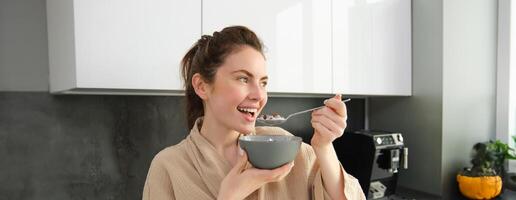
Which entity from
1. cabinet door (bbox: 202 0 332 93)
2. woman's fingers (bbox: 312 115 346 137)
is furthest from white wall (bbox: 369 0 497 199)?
woman's fingers (bbox: 312 115 346 137)

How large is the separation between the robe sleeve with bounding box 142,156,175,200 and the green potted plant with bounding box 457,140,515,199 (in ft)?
5.15

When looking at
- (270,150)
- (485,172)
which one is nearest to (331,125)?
(270,150)

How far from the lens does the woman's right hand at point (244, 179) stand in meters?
0.73

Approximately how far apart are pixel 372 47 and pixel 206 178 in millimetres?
1242

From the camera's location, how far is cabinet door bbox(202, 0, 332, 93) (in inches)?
53.6

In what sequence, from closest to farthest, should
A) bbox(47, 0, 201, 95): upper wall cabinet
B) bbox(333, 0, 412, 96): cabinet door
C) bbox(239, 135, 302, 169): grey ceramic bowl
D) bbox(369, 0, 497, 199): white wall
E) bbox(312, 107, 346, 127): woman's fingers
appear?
1. bbox(239, 135, 302, 169): grey ceramic bowl
2. bbox(312, 107, 346, 127): woman's fingers
3. bbox(47, 0, 201, 95): upper wall cabinet
4. bbox(333, 0, 412, 96): cabinet door
5. bbox(369, 0, 497, 199): white wall

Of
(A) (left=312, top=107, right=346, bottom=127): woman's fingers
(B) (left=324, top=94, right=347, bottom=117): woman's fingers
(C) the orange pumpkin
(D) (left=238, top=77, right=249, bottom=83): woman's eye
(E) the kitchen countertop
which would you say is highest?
(D) (left=238, top=77, right=249, bottom=83): woman's eye

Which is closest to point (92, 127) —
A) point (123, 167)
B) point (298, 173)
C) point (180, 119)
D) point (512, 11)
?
point (123, 167)

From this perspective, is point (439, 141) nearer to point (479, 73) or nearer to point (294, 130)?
point (479, 73)

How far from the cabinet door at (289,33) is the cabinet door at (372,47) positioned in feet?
0.26

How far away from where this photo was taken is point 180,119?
5.35 feet

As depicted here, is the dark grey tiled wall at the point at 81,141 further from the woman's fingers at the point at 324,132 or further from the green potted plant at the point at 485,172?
the green potted plant at the point at 485,172

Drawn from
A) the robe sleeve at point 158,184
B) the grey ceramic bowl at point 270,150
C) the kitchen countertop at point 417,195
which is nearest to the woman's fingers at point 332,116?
the grey ceramic bowl at point 270,150

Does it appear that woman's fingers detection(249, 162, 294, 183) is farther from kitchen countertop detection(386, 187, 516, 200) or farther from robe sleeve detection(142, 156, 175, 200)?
kitchen countertop detection(386, 187, 516, 200)
